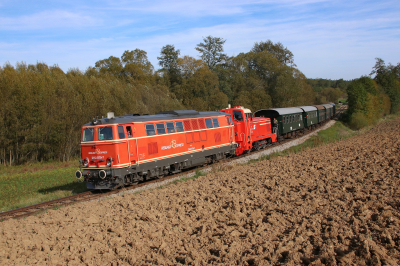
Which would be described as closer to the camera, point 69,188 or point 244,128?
point 69,188

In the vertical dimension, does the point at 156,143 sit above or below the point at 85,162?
above

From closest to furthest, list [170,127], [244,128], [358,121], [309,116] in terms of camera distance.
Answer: [170,127]
[244,128]
[309,116]
[358,121]

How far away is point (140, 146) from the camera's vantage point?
14.1m

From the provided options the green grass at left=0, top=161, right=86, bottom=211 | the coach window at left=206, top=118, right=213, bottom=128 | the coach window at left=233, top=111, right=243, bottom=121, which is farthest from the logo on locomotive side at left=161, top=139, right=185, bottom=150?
the coach window at left=233, top=111, right=243, bottom=121

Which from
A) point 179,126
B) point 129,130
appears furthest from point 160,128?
point 129,130

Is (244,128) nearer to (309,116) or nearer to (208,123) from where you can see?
(208,123)

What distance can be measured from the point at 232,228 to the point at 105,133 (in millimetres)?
8375

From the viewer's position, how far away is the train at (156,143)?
1326cm

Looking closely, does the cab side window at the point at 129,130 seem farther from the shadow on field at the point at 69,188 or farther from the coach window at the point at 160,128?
the shadow on field at the point at 69,188

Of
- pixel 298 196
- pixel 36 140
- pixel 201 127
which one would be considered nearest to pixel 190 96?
pixel 36 140

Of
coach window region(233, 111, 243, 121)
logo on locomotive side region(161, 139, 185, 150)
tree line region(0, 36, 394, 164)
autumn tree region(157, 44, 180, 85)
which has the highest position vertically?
autumn tree region(157, 44, 180, 85)

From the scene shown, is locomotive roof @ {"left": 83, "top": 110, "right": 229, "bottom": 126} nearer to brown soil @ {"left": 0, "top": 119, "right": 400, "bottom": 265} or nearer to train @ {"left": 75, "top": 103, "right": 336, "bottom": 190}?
train @ {"left": 75, "top": 103, "right": 336, "bottom": 190}

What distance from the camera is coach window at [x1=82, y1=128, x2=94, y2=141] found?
13.6 meters

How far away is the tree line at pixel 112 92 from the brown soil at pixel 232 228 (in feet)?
60.6
